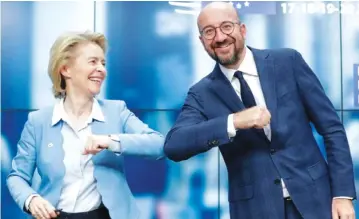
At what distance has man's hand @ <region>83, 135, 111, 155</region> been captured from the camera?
2.04 meters

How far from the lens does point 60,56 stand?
2.27m

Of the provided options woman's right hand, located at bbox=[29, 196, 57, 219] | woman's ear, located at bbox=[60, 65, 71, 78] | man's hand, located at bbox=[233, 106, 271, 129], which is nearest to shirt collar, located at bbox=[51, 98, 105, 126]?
woman's ear, located at bbox=[60, 65, 71, 78]

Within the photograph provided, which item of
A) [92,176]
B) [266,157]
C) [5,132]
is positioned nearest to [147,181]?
[5,132]

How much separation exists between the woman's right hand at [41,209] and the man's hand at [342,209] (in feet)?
3.22

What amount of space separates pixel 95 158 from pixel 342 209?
0.91m

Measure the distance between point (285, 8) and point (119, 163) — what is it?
6.59 ft

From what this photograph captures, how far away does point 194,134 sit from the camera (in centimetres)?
197

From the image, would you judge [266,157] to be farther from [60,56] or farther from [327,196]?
[60,56]

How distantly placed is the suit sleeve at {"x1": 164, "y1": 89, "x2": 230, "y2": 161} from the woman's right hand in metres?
0.46

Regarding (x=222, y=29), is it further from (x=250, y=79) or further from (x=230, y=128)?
(x=230, y=128)

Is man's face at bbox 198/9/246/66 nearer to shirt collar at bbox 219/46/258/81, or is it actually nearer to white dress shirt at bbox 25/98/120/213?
shirt collar at bbox 219/46/258/81

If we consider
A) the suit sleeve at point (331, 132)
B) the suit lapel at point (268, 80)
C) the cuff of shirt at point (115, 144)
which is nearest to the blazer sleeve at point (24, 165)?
the cuff of shirt at point (115, 144)

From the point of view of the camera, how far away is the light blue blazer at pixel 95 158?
2.14 metres

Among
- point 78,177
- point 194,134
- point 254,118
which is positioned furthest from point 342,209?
point 78,177
